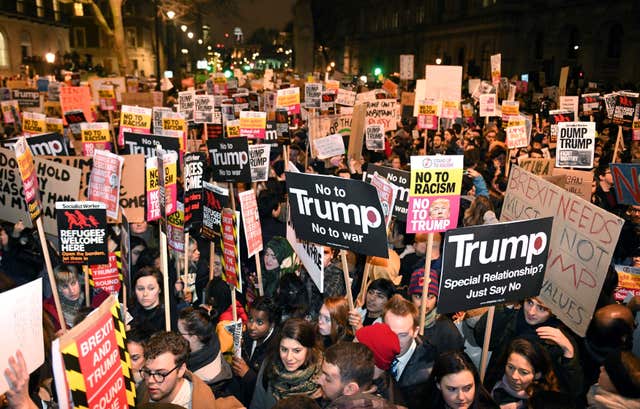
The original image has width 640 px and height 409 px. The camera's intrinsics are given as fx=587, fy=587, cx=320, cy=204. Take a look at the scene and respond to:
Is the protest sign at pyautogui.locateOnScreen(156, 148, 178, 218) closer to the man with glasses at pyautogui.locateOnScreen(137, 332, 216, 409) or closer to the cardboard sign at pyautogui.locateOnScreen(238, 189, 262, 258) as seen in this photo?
the cardboard sign at pyautogui.locateOnScreen(238, 189, 262, 258)

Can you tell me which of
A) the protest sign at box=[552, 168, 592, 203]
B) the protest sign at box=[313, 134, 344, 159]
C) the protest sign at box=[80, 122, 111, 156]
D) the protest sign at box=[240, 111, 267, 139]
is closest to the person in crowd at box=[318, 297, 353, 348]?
the protest sign at box=[552, 168, 592, 203]

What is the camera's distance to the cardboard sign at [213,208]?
5871mm

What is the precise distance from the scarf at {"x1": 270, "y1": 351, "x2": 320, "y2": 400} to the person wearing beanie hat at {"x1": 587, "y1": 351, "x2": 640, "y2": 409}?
179 cm

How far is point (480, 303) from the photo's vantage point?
4422mm

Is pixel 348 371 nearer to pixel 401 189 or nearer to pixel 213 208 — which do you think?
pixel 213 208

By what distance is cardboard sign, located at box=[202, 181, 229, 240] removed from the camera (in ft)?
19.3

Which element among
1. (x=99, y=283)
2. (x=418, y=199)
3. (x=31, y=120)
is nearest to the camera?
(x=418, y=199)

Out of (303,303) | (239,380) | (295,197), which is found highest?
(295,197)

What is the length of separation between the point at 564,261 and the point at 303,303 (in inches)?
90.4

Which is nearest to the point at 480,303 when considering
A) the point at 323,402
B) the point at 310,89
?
the point at 323,402

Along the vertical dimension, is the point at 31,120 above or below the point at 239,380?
above

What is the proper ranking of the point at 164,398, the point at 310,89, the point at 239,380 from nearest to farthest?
the point at 164,398 < the point at 239,380 < the point at 310,89

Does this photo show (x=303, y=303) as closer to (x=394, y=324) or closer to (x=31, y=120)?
(x=394, y=324)

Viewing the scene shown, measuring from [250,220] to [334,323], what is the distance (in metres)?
1.65
